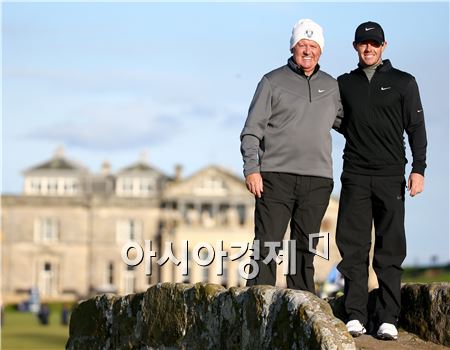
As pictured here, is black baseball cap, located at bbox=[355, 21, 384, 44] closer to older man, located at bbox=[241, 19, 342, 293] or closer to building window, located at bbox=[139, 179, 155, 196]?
older man, located at bbox=[241, 19, 342, 293]

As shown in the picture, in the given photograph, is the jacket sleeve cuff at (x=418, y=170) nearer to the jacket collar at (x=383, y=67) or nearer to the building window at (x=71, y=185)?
the jacket collar at (x=383, y=67)

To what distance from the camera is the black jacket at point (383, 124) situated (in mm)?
8578

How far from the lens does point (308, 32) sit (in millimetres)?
8875

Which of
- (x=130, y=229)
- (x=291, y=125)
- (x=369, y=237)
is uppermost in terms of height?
(x=291, y=125)

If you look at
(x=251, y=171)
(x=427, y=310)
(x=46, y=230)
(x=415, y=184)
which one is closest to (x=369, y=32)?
(x=415, y=184)

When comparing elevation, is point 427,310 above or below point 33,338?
above

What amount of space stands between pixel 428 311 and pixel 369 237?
0.66 m

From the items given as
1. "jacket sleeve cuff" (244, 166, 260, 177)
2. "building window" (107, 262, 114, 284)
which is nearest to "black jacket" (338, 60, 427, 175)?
"jacket sleeve cuff" (244, 166, 260, 177)

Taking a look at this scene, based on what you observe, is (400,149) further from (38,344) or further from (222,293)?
(38,344)

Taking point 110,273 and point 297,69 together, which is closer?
point 297,69

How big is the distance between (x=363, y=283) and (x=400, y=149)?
899 millimetres

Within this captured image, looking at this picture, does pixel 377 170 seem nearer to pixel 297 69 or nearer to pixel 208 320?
pixel 297 69

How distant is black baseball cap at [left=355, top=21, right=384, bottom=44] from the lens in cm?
870

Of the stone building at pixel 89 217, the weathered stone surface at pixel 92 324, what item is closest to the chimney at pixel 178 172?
the stone building at pixel 89 217
